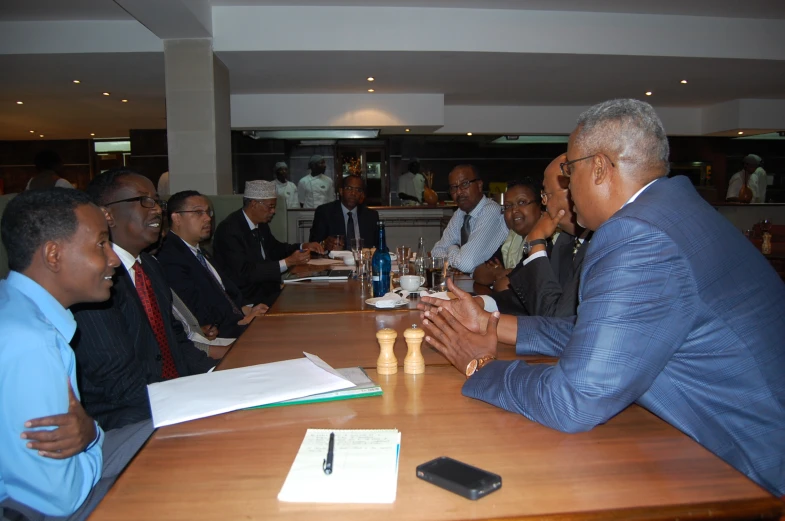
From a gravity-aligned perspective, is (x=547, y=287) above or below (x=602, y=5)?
below

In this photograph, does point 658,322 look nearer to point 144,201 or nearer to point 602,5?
point 144,201

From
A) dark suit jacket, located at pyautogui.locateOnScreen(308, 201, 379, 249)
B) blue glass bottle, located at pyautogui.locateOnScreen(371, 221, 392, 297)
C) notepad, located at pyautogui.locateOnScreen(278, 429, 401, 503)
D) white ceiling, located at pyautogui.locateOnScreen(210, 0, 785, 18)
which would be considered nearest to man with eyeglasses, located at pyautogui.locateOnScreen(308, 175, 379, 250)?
dark suit jacket, located at pyautogui.locateOnScreen(308, 201, 379, 249)

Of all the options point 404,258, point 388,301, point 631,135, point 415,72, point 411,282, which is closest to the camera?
point 631,135

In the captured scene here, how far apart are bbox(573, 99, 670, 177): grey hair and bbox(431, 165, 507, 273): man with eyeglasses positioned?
8.00ft

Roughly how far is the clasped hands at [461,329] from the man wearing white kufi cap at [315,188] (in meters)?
8.84

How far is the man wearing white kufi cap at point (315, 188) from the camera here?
10344mm

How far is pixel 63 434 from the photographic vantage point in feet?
3.88

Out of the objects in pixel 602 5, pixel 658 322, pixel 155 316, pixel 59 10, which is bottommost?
pixel 155 316

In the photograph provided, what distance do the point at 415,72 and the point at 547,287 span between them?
5.50m

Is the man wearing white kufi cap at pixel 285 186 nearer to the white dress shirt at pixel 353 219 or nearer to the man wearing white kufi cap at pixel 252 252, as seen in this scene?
the white dress shirt at pixel 353 219

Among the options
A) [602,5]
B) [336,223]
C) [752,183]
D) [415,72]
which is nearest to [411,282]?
[336,223]

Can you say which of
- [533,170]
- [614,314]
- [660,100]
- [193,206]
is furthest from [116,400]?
[533,170]

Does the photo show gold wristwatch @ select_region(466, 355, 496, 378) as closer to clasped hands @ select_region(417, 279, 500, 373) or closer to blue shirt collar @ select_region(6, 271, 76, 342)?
clasped hands @ select_region(417, 279, 500, 373)

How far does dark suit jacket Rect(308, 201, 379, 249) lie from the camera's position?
5.83 metres
